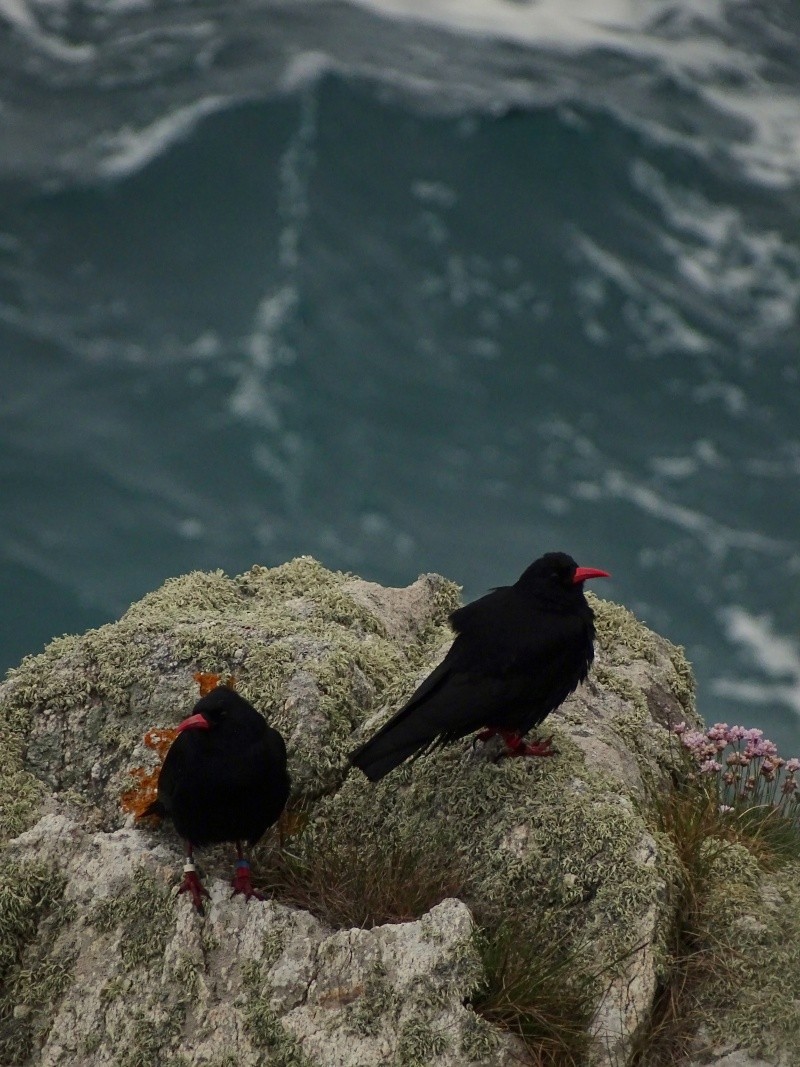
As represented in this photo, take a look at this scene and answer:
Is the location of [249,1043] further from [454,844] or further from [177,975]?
[454,844]

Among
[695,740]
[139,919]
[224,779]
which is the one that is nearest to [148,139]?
[695,740]

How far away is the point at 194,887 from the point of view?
18.2 feet

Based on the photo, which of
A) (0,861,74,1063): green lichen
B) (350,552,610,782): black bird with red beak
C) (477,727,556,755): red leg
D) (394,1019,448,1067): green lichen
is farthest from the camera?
(477,727,556,755): red leg

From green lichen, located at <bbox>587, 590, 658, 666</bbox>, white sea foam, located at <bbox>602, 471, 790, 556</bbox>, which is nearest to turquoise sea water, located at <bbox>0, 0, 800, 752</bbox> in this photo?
white sea foam, located at <bbox>602, 471, 790, 556</bbox>

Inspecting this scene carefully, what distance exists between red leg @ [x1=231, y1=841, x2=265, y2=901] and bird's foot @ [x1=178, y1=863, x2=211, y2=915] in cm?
14

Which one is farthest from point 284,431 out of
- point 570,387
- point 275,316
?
point 570,387

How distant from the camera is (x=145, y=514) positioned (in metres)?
49.8

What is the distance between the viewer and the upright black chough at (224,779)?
223 inches

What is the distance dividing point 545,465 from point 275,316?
15.3 m

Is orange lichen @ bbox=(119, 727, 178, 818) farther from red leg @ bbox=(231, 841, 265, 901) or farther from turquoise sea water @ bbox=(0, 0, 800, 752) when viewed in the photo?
turquoise sea water @ bbox=(0, 0, 800, 752)

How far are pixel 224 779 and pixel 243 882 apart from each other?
482 mm

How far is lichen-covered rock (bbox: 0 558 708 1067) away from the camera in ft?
16.7

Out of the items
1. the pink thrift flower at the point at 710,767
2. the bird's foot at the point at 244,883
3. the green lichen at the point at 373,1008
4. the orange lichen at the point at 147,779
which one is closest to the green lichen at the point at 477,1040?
the green lichen at the point at 373,1008

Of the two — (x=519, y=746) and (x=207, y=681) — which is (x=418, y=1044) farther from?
(x=207, y=681)
